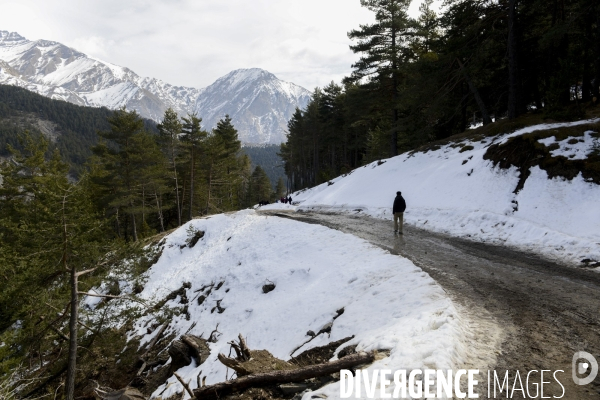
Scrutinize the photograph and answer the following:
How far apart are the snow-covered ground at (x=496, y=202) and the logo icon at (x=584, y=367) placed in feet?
18.2

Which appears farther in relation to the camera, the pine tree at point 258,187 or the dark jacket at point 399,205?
the pine tree at point 258,187

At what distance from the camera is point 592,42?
711 inches

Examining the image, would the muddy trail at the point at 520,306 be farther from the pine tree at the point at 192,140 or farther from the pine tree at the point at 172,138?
the pine tree at the point at 172,138

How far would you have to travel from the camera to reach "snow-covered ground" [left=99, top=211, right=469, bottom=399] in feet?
17.0

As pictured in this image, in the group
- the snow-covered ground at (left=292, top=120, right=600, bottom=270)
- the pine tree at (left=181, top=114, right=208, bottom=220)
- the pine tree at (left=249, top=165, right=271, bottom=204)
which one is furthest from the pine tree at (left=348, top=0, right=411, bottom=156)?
the pine tree at (left=249, top=165, right=271, bottom=204)

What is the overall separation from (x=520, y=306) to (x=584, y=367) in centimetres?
206

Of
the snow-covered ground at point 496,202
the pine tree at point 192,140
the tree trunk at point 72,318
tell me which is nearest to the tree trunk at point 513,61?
the snow-covered ground at point 496,202

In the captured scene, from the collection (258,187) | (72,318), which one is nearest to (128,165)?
(72,318)

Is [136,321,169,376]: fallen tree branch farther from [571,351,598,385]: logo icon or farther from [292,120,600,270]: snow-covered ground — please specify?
[292,120,600,270]: snow-covered ground

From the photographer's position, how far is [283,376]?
4.52m

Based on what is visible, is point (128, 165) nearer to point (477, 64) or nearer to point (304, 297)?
point (304, 297)

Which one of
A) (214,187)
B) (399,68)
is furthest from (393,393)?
(214,187)

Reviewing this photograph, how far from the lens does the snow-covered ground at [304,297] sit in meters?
5.18

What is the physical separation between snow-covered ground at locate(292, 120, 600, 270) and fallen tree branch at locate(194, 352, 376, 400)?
815 cm
